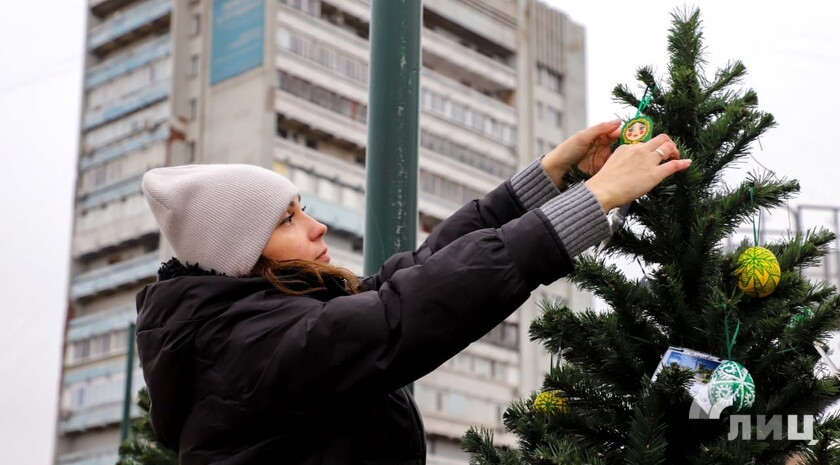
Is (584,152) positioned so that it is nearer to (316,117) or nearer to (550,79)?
(316,117)

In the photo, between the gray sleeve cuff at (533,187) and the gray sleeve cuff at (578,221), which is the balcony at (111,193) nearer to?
the gray sleeve cuff at (533,187)

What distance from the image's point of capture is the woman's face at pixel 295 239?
3.12 m

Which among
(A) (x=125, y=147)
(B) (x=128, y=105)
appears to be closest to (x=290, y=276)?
(A) (x=125, y=147)

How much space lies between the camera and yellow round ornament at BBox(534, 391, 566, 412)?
3453mm

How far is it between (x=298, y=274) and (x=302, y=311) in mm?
186

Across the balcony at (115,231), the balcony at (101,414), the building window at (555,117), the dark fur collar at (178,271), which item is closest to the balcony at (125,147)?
the balcony at (115,231)

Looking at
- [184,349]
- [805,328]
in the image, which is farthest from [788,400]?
[184,349]

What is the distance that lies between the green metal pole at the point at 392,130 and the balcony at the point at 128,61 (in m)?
57.1

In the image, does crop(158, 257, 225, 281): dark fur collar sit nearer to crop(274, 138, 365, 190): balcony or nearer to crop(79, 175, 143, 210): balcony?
crop(274, 138, 365, 190): balcony

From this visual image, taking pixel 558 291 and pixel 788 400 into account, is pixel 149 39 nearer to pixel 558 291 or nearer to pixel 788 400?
pixel 558 291

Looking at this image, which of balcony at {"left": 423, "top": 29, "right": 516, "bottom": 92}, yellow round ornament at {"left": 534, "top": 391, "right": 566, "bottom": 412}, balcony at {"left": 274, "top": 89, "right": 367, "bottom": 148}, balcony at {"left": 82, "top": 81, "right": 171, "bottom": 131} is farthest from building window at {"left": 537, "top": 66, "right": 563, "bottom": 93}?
yellow round ornament at {"left": 534, "top": 391, "right": 566, "bottom": 412}

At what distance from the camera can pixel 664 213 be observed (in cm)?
349

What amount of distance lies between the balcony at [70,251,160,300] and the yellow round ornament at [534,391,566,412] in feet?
183

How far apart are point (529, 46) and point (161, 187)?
6724 centimetres
